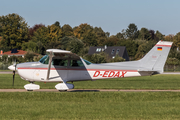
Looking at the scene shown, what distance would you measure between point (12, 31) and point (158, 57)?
2744 inches

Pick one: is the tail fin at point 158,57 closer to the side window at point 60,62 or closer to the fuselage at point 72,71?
the fuselage at point 72,71

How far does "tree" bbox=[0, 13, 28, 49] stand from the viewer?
78.9 m

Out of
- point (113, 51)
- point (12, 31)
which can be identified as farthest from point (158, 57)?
point (12, 31)

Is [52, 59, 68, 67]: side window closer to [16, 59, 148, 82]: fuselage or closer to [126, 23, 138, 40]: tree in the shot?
[16, 59, 148, 82]: fuselage

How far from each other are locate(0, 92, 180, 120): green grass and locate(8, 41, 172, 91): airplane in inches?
81.2

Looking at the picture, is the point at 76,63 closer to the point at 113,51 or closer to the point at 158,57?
the point at 158,57

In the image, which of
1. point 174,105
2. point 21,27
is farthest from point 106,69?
point 21,27

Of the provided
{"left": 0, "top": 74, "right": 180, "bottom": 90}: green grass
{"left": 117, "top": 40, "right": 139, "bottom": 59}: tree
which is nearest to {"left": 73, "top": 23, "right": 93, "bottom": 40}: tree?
{"left": 117, "top": 40, "right": 139, "bottom": 59}: tree

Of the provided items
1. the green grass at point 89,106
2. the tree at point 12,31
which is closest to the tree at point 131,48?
the tree at point 12,31

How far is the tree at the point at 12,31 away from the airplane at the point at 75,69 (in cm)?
6672

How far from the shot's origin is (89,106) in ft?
34.2

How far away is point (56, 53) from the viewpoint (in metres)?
13.7

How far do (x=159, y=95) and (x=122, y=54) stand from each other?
60742mm

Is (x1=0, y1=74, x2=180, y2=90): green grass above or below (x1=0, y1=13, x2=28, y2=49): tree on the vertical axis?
below
